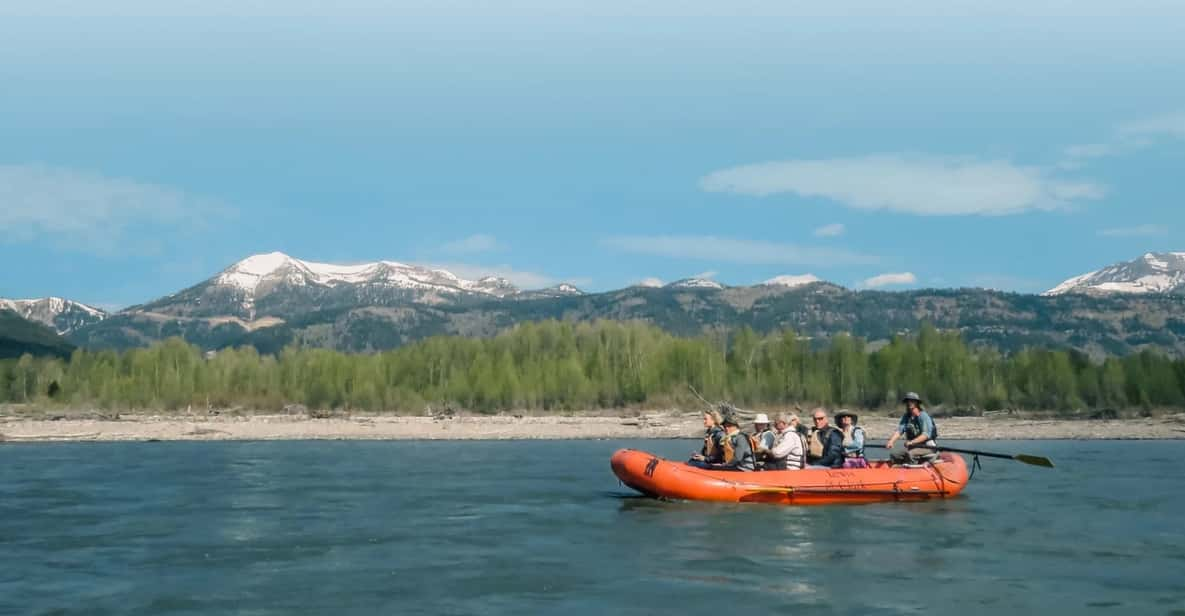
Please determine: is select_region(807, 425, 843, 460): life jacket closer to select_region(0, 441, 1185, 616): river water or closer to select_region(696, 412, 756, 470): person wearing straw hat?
select_region(0, 441, 1185, 616): river water

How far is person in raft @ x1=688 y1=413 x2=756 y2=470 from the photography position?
1214 inches

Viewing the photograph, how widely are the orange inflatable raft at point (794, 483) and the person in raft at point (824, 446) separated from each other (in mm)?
995

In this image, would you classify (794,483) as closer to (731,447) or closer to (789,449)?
→ (789,449)

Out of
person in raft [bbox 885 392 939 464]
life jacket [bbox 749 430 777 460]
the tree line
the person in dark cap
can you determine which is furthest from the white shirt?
the tree line

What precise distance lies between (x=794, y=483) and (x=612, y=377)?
7987cm

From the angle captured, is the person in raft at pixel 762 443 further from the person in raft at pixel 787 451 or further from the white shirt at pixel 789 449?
the white shirt at pixel 789 449

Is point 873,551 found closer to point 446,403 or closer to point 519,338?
point 446,403

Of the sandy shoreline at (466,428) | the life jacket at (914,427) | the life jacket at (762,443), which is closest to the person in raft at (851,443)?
the life jacket at (914,427)

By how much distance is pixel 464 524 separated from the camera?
28.2 m

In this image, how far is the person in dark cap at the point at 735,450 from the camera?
30.8 m

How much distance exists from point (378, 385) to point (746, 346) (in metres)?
37.7

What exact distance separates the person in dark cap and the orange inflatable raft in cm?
55

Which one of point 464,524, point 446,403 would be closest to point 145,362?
point 446,403

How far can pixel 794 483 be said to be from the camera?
30047 millimetres
